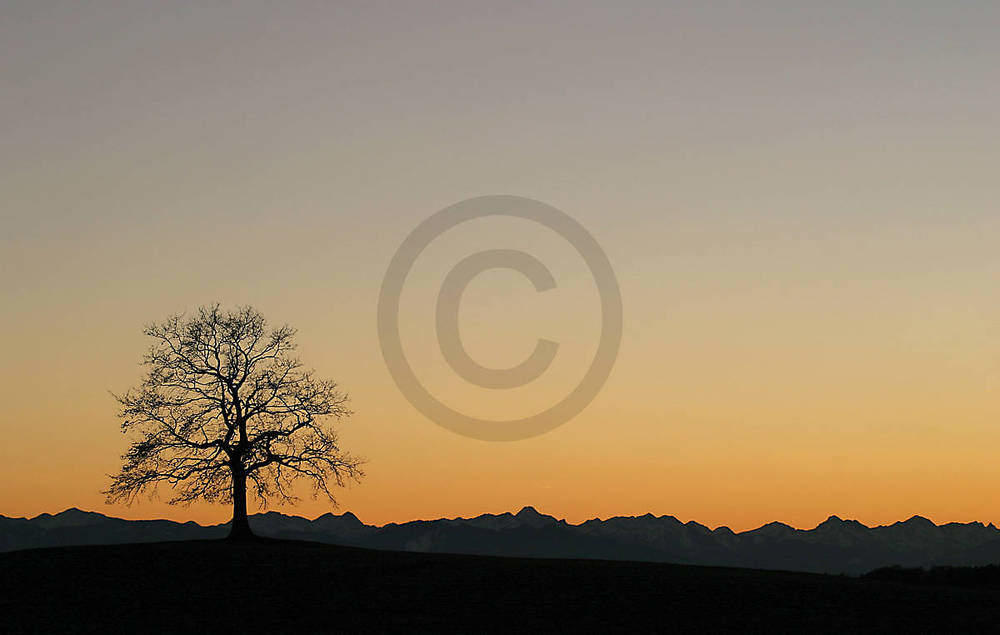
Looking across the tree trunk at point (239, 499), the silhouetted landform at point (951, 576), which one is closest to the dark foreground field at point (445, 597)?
the silhouetted landform at point (951, 576)

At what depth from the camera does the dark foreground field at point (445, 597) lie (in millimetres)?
43406

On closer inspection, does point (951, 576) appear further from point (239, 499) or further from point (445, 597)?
point (239, 499)

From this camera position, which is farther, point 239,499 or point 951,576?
point 239,499

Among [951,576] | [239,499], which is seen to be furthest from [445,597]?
[951,576]

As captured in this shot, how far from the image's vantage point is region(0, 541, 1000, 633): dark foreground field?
142 ft

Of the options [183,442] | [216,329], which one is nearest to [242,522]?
[183,442]

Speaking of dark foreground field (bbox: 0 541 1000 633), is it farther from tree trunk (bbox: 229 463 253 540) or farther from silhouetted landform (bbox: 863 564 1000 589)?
tree trunk (bbox: 229 463 253 540)

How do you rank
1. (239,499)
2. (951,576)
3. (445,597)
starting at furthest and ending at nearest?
(239,499), (951,576), (445,597)

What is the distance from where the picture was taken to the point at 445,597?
4806 cm

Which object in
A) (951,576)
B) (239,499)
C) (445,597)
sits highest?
(239,499)

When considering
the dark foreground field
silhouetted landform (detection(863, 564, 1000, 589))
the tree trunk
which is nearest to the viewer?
the dark foreground field

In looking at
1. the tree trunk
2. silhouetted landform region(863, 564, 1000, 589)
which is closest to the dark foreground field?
silhouetted landform region(863, 564, 1000, 589)

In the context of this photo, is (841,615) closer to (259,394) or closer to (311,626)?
(311,626)

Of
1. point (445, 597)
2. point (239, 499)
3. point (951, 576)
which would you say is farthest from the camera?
point (239, 499)
